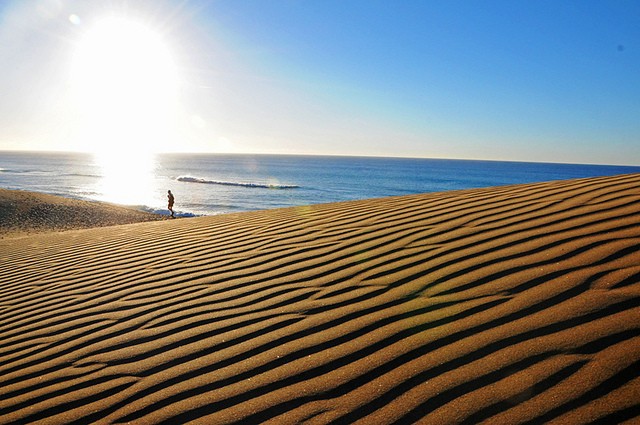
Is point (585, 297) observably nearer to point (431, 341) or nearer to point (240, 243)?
point (431, 341)

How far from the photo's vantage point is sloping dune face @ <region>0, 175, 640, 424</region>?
1.51 m

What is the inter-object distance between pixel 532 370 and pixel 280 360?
3.42 feet

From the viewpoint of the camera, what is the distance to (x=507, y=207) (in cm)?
362

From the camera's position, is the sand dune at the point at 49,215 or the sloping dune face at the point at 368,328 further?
the sand dune at the point at 49,215

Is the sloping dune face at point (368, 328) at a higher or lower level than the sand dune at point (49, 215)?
higher

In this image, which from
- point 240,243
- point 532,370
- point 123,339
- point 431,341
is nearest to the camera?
point 532,370

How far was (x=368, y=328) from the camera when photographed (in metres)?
2.02

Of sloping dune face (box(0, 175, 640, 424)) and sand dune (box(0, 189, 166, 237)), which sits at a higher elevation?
sloping dune face (box(0, 175, 640, 424))

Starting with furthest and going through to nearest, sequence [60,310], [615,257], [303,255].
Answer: [303,255]
[60,310]
[615,257]

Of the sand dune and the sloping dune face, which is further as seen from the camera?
the sand dune

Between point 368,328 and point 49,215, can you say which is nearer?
point 368,328

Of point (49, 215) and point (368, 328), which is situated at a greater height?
point (368, 328)

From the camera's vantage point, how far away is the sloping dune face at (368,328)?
1.51m

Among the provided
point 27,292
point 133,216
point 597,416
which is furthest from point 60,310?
point 133,216
